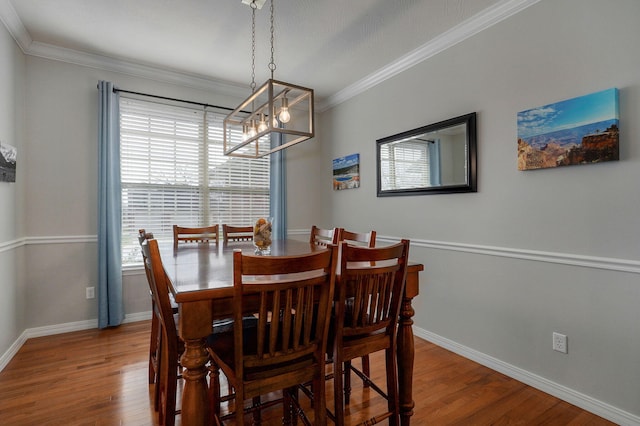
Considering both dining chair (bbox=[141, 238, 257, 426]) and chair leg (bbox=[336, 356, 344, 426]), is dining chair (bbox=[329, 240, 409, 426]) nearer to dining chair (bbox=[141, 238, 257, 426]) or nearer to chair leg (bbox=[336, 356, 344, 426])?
chair leg (bbox=[336, 356, 344, 426])

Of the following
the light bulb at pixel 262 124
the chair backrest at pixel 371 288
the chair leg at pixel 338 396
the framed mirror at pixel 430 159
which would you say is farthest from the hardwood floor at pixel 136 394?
the light bulb at pixel 262 124

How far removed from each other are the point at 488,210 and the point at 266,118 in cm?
186

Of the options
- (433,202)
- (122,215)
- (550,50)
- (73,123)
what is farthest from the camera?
(122,215)

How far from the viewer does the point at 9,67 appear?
2.52 m

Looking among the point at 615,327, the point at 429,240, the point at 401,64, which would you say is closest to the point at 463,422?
the point at 615,327

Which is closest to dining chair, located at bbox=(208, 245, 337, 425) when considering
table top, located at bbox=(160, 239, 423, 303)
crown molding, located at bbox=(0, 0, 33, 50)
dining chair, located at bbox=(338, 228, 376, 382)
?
table top, located at bbox=(160, 239, 423, 303)

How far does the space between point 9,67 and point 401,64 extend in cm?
341

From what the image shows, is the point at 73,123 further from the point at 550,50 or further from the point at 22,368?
the point at 550,50

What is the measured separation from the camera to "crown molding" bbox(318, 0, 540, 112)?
2258 millimetres

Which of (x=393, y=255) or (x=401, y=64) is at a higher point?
(x=401, y=64)

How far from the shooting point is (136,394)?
1.99 m

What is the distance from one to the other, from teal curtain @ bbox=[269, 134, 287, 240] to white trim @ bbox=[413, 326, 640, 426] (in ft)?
7.30

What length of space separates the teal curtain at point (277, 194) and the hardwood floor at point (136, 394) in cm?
197

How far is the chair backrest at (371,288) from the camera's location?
4.38 feet
